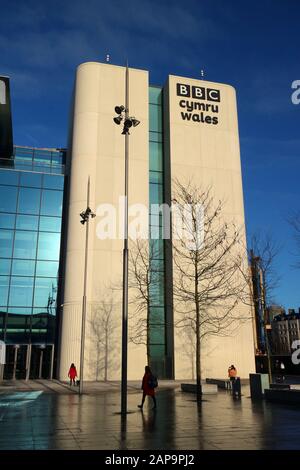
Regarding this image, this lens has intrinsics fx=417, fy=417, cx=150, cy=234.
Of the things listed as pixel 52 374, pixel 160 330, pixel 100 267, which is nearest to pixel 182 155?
pixel 100 267

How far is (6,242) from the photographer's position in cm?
3744

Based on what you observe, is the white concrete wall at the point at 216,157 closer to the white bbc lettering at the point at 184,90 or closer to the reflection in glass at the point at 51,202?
the white bbc lettering at the point at 184,90

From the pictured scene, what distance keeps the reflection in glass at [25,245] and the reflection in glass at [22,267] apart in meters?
A: 0.47

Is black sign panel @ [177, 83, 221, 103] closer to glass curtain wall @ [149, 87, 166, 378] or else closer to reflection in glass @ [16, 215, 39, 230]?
glass curtain wall @ [149, 87, 166, 378]

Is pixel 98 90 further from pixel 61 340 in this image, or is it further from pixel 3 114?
pixel 61 340

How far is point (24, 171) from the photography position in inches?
1569

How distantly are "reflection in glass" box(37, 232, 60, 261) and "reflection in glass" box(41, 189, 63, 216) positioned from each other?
7.16 ft

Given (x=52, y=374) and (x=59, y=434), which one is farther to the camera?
(x=52, y=374)

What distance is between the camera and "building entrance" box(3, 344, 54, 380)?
34969 mm

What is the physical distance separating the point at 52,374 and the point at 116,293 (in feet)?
29.5

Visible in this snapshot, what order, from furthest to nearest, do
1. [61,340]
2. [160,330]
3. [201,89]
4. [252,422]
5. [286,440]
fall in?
[201,89] < [160,330] < [61,340] < [252,422] < [286,440]

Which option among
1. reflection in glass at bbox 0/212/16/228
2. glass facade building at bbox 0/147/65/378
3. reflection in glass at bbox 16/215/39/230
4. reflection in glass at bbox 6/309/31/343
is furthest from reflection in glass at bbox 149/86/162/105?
reflection in glass at bbox 6/309/31/343

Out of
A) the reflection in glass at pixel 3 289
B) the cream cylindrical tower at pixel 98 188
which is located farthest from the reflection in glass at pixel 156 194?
the reflection in glass at pixel 3 289

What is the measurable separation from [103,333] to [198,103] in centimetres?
2489
